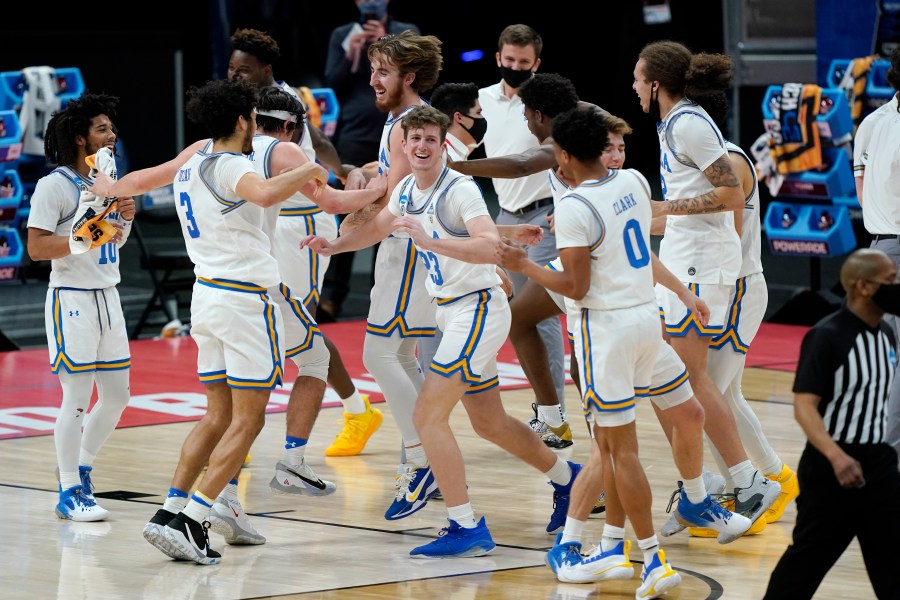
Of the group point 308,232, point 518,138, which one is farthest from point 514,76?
point 308,232

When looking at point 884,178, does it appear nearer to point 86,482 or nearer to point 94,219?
point 94,219

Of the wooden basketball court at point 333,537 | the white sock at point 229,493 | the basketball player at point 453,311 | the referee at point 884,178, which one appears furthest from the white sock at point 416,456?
the referee at point 884,178

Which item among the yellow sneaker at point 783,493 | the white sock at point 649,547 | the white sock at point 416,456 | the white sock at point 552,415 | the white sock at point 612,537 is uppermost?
the white sock at point 649,547

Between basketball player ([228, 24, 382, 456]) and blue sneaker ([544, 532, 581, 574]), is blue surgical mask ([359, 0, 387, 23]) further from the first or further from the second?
blue sneaker ([544, 532, 581, 574])

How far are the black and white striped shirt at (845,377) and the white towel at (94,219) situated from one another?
318 cm

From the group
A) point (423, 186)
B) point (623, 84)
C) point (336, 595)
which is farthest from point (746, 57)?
point (336, 595)

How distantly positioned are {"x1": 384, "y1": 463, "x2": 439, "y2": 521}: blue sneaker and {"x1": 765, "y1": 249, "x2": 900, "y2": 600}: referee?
2.34 m

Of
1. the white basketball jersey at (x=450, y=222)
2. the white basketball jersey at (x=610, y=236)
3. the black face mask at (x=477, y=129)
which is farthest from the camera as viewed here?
the black face mask at (x=477, y=129)

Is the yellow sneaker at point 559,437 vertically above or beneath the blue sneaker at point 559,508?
beneath

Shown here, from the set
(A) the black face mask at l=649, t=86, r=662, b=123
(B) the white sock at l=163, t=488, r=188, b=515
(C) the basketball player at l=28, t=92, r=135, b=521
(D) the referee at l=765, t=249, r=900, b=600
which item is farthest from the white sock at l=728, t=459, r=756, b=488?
(C) the basketball player at l=28, t=92, r=135, b=521

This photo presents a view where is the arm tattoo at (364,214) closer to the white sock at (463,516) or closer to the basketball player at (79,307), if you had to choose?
the basketball player at (79,307)

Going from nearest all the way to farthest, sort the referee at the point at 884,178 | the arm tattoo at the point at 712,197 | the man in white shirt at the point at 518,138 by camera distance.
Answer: the arm tattoo at the point at 712,197 → the referee at the point at 884,178 → the man in white shirt at the point at 518,138

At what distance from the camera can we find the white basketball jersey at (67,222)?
6902 mm

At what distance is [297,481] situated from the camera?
292 inches
